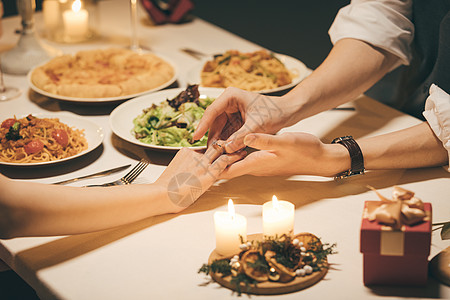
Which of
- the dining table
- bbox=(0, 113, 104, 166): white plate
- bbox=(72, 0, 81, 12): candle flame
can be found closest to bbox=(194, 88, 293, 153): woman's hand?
the dining table

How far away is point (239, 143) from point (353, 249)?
0.45 metres

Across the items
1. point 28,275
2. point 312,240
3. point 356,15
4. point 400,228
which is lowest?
point 28,275

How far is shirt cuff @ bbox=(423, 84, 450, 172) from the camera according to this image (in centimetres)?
161

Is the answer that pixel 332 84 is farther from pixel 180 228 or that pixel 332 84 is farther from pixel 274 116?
pixel 180 228

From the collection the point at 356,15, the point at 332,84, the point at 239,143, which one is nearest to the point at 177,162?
the point at 239,143

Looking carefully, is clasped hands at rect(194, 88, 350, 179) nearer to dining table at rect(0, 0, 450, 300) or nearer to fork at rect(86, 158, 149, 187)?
dining table at rect(0, 0, 450, 300)

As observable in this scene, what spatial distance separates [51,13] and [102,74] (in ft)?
2.69

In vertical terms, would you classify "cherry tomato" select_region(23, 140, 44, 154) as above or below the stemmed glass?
below

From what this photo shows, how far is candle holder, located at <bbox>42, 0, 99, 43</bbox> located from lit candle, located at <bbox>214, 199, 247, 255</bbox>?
6.20 ft

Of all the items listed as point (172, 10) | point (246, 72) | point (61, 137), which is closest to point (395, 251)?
point (61, 137)

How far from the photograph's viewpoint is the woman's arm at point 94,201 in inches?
50.3

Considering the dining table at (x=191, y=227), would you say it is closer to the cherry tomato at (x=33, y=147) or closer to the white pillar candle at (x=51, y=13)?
the cherry tomato at (x=33, y=147)

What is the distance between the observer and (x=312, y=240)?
4.20 ft

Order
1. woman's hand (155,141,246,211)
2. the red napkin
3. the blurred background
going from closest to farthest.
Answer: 1. woman's hand (155,141,246,211)
2. the red napkin
3. the blurred background
